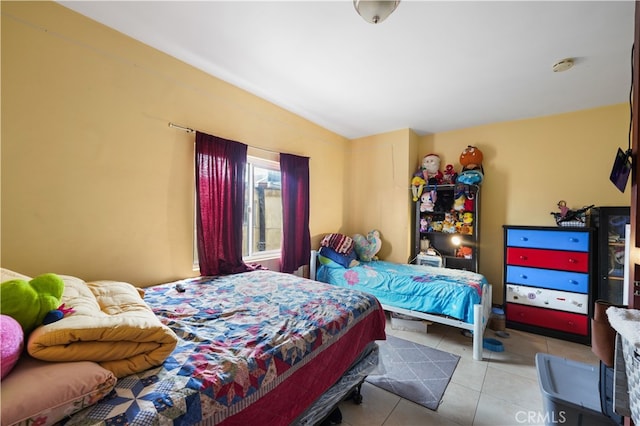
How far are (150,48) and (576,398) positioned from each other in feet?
11.6

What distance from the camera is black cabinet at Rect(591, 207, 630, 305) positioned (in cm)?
253

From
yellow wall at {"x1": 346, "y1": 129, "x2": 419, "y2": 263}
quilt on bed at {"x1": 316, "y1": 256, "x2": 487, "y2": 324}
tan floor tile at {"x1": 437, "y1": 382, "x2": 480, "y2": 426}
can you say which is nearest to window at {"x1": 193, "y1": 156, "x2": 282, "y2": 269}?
quilt on bed at {"x1": 316, "y1": 256, "x2": 487, "y2": 324}

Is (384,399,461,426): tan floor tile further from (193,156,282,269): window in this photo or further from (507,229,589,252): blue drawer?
(507,229,589,252): blue drawer

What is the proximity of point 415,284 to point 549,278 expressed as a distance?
1.51m

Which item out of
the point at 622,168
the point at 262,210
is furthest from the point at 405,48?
the point at 262,210

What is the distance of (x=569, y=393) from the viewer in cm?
132

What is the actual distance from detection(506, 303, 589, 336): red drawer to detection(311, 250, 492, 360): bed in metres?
0.32

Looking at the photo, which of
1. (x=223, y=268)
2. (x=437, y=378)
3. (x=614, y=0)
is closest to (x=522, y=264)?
(x=437, y=378)

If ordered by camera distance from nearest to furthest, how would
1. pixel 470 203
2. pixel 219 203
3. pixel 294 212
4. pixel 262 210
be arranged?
pixel 219 203 < pixel 262 210 < pixel 294 212 < pixel 470 203

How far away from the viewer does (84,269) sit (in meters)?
1.73

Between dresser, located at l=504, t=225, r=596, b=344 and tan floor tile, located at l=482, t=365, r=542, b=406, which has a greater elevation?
dresser, located at l=504, t=225, r=596, b=344

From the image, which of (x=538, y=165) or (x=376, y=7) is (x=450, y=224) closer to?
(x=538, y=165)

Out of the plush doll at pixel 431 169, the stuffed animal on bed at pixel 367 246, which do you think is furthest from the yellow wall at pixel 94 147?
the plush doll at pixel 431 169

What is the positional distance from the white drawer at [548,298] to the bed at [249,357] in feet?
6.98
